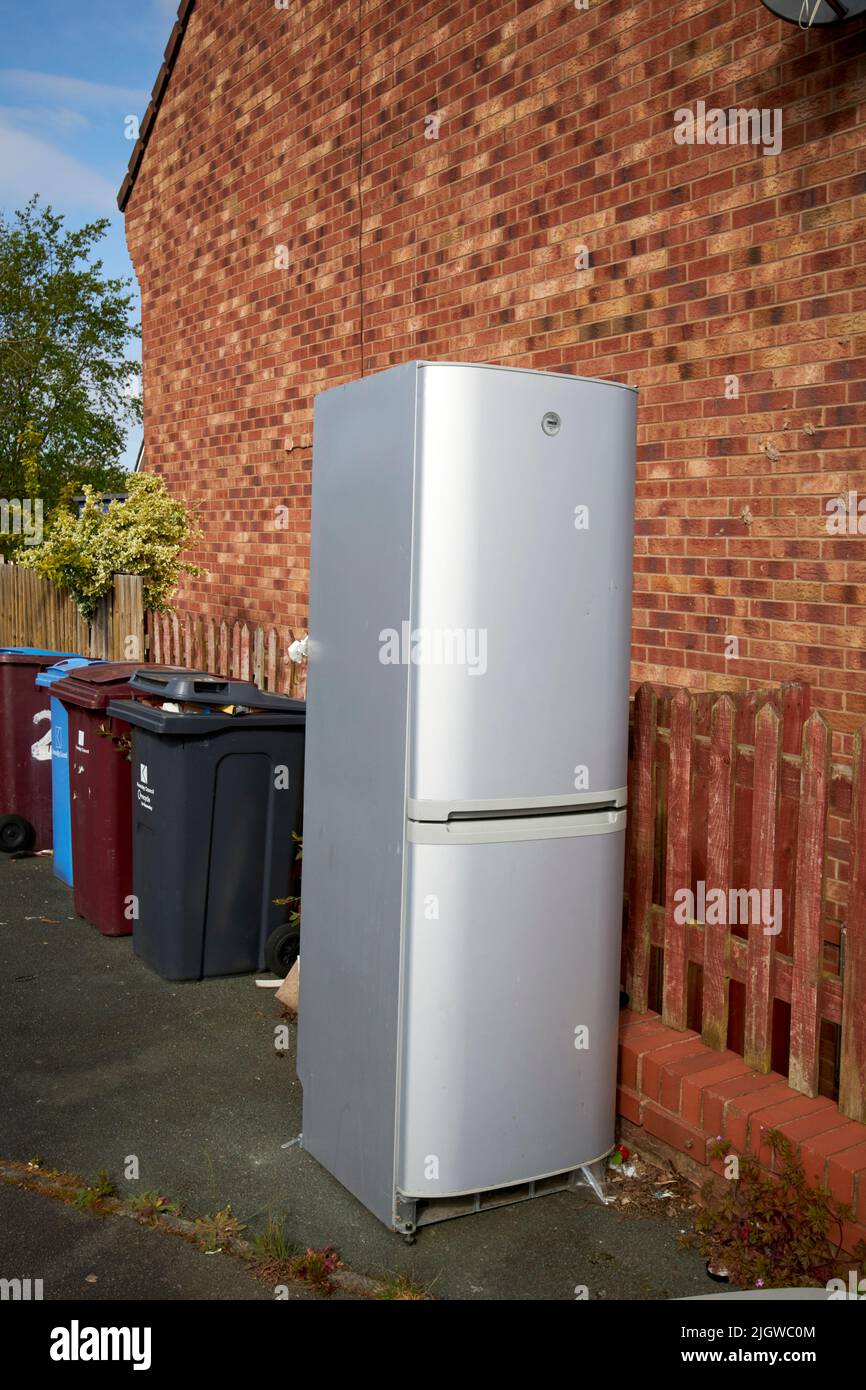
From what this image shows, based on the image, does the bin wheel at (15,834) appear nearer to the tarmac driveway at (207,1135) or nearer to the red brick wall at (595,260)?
the tarmac driveway at (207,1135)

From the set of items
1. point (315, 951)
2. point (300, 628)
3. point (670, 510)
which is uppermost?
point (670, 510)

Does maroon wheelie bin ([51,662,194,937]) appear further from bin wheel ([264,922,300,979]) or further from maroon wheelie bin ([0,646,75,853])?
maroon wheelie bin ([0,646,75,853])

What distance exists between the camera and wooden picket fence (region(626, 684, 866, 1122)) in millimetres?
3541

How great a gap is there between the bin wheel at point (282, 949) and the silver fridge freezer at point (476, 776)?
6.43 feet

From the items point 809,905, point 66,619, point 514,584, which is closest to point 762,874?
point 809,905

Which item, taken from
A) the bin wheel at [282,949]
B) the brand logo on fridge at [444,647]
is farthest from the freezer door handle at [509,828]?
→ the bin wheel at [282,949]

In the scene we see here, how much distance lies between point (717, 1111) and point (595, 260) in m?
3.65

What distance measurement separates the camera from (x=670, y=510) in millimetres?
5000

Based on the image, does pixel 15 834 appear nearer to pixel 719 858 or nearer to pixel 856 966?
pixel 719 858

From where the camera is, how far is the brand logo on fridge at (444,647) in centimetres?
328

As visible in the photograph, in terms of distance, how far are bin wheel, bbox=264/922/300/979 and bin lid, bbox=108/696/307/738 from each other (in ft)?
3.10

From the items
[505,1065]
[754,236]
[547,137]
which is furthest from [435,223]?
[505,1065]
